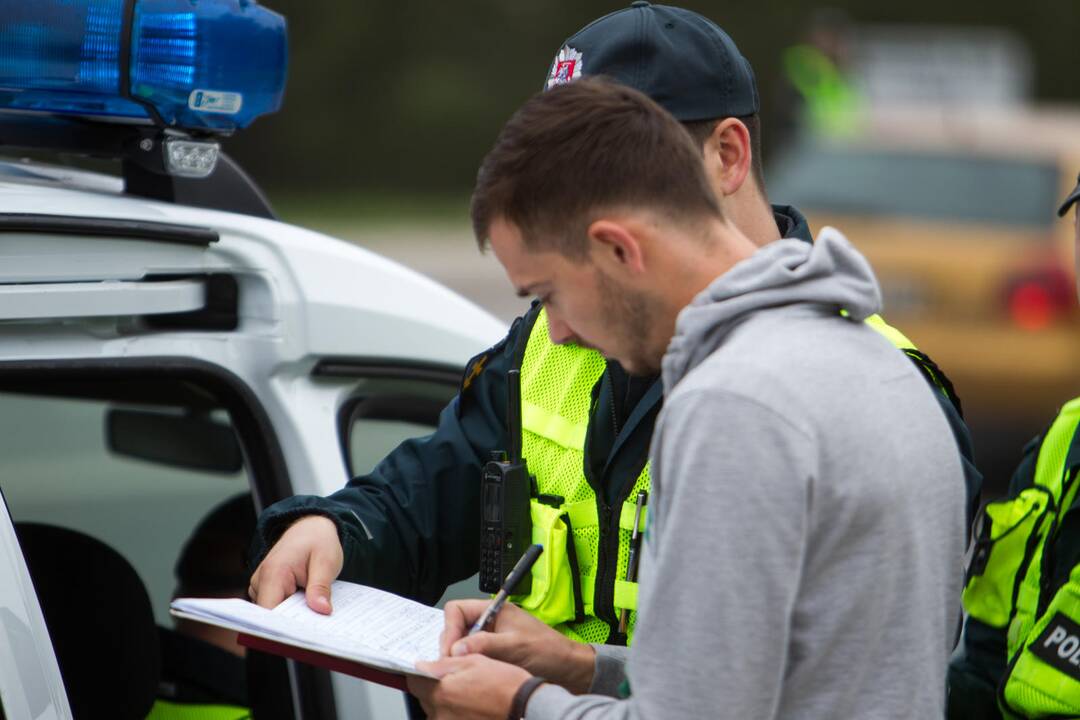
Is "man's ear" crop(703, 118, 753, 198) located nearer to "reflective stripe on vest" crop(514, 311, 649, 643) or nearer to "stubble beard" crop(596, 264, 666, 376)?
"reflective stripe on vest" crop(514, 311, 649, 643)

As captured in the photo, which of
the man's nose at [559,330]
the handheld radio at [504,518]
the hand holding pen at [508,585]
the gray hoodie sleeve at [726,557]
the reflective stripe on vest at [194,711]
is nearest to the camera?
the gray hoodie sleeve at [726,557]

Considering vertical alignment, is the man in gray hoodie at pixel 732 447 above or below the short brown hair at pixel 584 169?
below

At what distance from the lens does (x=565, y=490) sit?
6.33 feet

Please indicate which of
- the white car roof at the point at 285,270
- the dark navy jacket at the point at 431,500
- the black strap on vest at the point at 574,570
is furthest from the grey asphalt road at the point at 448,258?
the black strap on vest at the point at 574,570

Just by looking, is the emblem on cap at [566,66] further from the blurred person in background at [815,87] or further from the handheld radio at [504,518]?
the blurred person in background at [815,87]

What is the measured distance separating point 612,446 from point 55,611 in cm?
104

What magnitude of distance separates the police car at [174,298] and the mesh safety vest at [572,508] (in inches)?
15.9

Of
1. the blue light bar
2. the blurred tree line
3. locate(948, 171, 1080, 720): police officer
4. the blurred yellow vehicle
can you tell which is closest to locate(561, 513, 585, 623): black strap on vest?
locate(948, 171, 1080, 720): police officer

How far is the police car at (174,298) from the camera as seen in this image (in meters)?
2.10

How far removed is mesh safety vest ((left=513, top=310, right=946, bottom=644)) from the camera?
1.84 m

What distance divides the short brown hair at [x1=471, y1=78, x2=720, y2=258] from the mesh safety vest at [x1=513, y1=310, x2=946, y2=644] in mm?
381

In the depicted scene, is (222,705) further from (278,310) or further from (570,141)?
(570,141)

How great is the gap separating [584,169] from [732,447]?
317 millimetres

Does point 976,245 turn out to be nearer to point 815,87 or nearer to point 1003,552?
point 815,87
